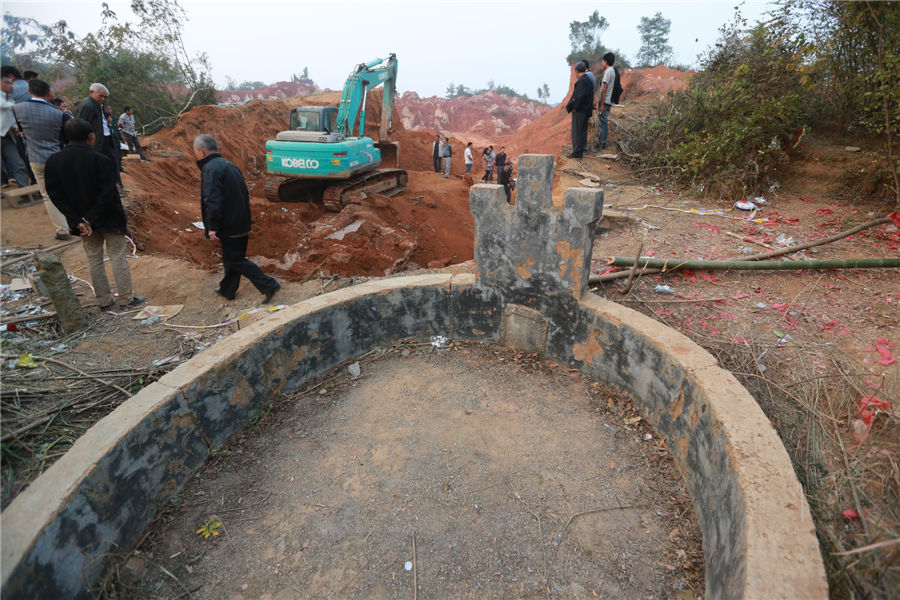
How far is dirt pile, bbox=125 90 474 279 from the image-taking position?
691 cm

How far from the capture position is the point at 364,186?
10.3 m

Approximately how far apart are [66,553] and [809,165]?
31.2ft

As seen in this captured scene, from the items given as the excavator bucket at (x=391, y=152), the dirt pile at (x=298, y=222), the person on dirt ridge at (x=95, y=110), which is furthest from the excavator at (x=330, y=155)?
the person on dirt ridge at (x=95, y=110)

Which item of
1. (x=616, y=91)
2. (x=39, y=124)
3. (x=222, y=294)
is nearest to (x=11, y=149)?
(x=39, y=124)

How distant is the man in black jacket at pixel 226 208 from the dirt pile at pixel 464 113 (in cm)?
3236

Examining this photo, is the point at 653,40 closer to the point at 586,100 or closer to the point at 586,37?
the point at 586,37

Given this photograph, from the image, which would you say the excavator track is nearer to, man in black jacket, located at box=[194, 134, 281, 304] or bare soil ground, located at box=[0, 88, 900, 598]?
bare soil ground, located at box=[0, 88, 900, 598]

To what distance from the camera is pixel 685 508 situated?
2.66 meters

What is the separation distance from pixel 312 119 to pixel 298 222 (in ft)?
8.73

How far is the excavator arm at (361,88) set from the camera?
32.8ft

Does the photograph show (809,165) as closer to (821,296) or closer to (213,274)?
(821,296)

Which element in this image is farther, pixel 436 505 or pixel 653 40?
pixel 653 40

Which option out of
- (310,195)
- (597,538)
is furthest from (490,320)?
(310,195)

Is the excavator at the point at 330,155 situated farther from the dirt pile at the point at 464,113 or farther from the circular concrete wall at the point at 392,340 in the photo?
the dirt pile at the point at 464,113
